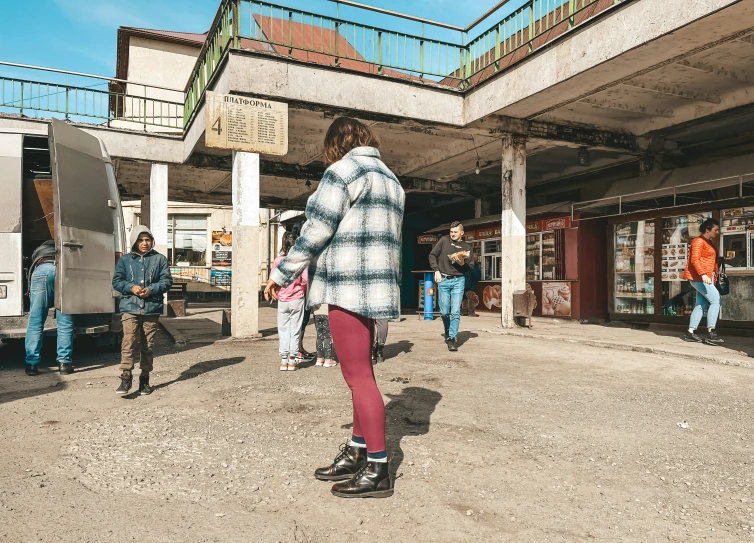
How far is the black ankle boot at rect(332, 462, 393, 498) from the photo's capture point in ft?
9.00

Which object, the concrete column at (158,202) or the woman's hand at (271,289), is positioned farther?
the concrete column at (158,202)

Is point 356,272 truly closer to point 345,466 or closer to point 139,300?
point 345,466

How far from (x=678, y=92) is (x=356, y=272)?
9.50m

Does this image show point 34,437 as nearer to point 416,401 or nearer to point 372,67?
point 416,401

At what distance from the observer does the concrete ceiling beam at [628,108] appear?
33.8 feet

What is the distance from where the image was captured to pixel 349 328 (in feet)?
9.19

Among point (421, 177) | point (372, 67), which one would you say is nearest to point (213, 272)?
point (421, 177)

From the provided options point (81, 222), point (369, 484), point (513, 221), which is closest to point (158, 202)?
point (81, 222)

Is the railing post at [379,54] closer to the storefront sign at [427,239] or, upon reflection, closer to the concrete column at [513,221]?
the concrete column at [513,221]

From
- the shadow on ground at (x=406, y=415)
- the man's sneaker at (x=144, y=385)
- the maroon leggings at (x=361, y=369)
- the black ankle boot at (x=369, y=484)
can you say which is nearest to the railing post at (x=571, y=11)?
the shadow on ground at (x=406, y=415)

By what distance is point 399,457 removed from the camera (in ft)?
10.9

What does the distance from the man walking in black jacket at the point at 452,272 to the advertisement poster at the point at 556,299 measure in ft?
22.6

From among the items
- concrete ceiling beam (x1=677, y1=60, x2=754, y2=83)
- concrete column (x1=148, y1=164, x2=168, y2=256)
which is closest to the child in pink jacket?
concrete ceiling beam (x1=677, y1=60, x2=754, y2=83)

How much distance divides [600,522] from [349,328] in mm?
1442
